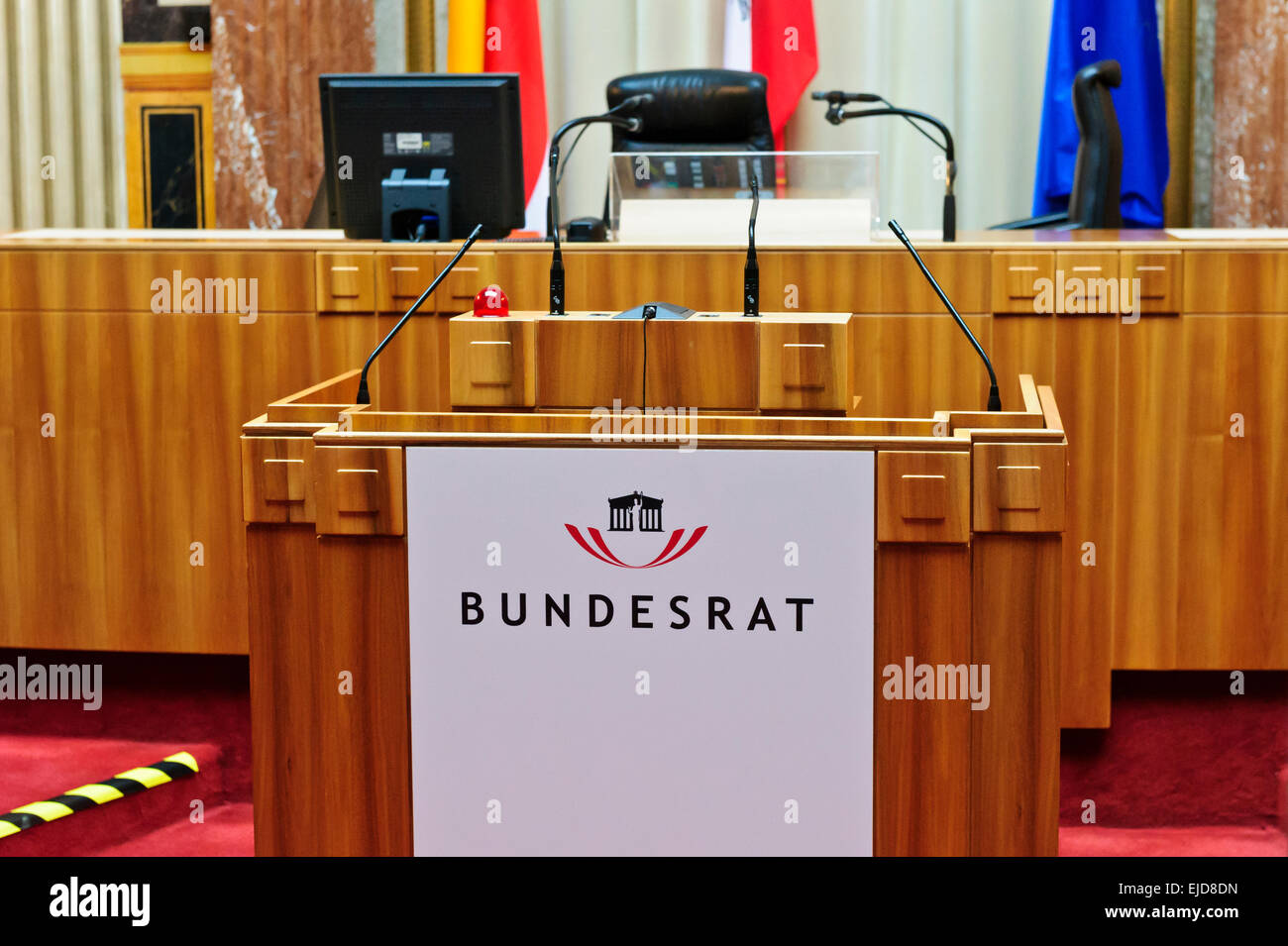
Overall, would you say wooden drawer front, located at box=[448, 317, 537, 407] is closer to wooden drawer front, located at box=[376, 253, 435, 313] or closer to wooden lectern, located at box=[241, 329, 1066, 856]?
wooden lectern, located at box=[241, 329, 1066, 856]

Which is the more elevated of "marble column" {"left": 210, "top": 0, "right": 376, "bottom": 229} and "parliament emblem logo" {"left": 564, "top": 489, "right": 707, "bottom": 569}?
"marble column" {"left": 210, "top": 0, "right": 376, "bottom": 229}

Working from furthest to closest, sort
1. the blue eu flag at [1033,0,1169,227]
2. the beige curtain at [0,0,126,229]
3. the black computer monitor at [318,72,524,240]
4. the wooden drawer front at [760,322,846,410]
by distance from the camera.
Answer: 1. the beige curtain at [0,0,126,229]
2. the blue eu flag at [1033,0,1169,227]
3. the black computer monitor at [318,72,524,240]
4. the wooden drawer front at [760,322,846,410]

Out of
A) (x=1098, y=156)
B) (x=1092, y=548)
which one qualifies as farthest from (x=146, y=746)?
(x=1098, y=156)

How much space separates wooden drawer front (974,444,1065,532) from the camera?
62.6 inches

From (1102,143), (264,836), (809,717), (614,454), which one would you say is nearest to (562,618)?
(614,454)

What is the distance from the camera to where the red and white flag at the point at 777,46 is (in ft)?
17.9

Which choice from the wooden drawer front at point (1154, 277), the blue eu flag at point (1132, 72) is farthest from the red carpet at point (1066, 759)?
the blue eu flag at point (1132, 72)

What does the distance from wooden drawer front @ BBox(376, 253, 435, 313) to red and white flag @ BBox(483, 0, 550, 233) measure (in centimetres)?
215

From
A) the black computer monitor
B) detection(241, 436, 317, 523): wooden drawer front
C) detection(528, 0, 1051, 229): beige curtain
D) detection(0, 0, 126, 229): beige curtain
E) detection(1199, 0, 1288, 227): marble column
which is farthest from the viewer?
detection(0, 0, 126, 229): beige curtain

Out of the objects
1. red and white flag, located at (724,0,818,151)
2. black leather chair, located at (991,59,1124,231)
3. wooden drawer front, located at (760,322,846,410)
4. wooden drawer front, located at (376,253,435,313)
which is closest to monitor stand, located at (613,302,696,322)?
wooden drawer front, located at (760,322,846,410)

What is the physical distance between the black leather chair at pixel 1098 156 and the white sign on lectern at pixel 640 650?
295 centimetres

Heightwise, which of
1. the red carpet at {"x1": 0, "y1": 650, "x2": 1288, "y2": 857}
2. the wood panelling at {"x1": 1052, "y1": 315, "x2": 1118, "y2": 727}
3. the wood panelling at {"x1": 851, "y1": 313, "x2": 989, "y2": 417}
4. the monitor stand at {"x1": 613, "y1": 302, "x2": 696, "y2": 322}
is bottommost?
the red carpet at {"x1": 0, "y1": 650, "x2": 1288, "y2": 857}

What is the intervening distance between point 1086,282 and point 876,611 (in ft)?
5.75

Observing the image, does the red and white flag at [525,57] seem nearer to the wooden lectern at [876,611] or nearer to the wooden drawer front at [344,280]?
the wooden drawer front at [344,280]
